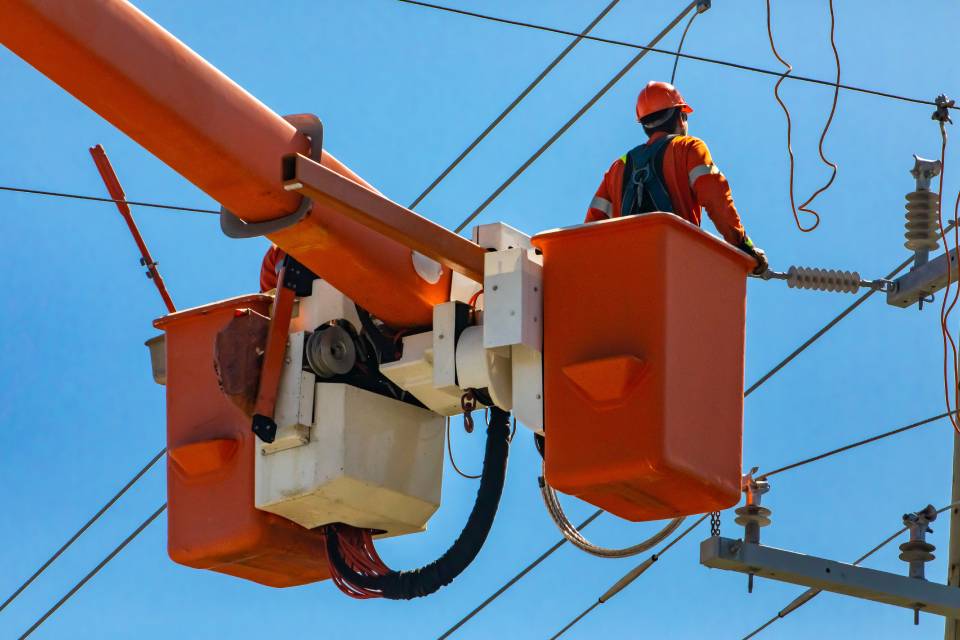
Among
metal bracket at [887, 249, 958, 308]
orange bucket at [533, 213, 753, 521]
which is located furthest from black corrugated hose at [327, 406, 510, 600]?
metal bracket at [887, 249, 958, 308]

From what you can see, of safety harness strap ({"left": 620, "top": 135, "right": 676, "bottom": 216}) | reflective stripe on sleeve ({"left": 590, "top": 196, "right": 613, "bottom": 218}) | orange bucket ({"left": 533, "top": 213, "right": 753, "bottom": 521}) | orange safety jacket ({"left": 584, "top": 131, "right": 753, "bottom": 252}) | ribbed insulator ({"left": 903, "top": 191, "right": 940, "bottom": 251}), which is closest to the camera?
orange bucket ({"left": 533, "top": 213, "right": 753, "bottom": 521})

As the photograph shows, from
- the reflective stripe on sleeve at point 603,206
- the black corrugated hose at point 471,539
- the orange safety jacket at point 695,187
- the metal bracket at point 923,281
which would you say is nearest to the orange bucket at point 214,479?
the black corrugated hose at point 471,539

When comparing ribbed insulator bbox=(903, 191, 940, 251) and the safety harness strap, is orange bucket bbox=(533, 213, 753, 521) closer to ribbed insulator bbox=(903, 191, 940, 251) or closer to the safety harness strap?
the safety harness strap

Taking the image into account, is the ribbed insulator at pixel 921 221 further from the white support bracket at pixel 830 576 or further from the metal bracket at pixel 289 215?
the metal bracket at pixel 289 215

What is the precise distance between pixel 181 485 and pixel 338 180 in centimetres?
184

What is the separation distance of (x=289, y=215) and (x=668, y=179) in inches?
57.4

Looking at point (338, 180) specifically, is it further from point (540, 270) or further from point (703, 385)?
point (703, 385)

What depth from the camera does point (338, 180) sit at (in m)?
9.00

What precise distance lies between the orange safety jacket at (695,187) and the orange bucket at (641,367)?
321 mm

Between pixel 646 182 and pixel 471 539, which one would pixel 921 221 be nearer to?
pixel 646 182

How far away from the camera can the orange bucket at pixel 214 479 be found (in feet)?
33.1

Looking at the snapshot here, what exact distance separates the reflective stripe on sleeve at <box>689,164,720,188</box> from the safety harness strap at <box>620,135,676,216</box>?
120mm

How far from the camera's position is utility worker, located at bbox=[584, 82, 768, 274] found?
967 centimetres

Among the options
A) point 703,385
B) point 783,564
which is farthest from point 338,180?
point 783,564
